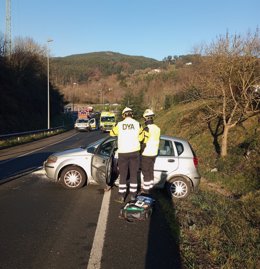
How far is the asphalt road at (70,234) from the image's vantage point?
4629 millimetres

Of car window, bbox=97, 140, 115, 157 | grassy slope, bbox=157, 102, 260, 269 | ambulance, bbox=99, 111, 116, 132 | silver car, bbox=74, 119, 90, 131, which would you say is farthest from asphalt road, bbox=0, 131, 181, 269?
silver car, bbox=74, 119, 90, 131

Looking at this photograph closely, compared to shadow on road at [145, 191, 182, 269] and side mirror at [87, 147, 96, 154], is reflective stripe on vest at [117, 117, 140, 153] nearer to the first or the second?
shadow on road at [145, 191, 182, 269]

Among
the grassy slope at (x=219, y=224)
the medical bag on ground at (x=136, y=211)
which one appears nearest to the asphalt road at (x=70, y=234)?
the medical bag on ground at (x=136, y=211)

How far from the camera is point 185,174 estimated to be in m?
8.78

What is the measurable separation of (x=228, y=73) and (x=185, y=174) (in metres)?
6.86

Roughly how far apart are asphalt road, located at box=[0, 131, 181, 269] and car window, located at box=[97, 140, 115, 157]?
98 cm

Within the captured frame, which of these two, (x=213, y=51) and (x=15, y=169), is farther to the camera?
(x=213, y=51)

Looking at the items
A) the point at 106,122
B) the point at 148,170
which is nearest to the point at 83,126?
the point at 106,122

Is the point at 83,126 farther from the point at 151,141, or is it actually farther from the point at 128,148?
the point at 128,148

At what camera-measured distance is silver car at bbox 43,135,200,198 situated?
870 cm

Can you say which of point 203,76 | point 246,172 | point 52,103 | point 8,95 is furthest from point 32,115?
point 246,172

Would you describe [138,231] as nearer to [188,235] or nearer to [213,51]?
[188,235]

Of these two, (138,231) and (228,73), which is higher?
(228,73)

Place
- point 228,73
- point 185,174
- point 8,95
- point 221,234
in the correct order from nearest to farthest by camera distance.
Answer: point 221,234 < point 185,174 < point 228,73 < point 8,95
